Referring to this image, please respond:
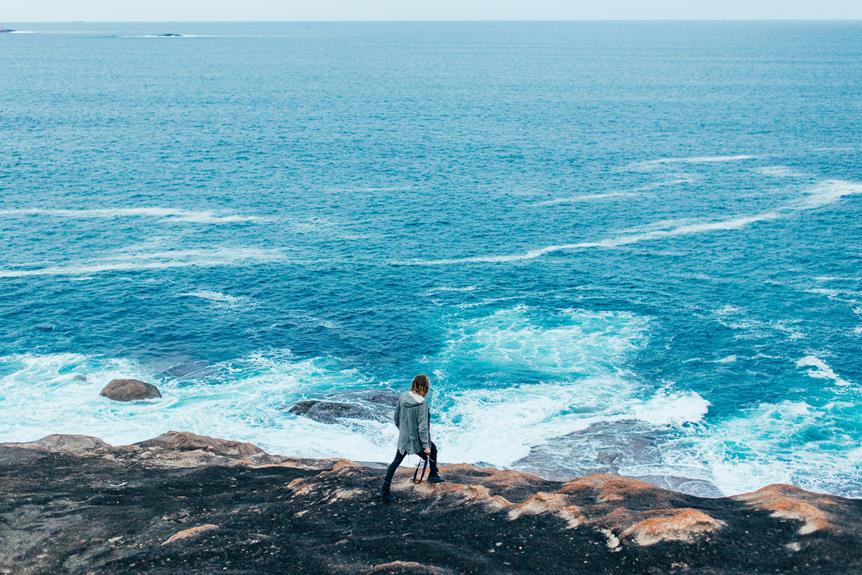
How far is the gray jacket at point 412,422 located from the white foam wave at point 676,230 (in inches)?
2312

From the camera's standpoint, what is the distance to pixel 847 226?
3738 inches

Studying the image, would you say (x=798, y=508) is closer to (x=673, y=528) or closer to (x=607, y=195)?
(x=673, y=528)

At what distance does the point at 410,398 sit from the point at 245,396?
118 feet

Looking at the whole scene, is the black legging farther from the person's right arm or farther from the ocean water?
the ocean water

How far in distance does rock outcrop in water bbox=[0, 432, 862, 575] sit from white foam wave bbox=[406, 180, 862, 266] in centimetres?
5193

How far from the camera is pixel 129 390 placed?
58312mm

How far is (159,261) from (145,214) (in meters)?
17.4

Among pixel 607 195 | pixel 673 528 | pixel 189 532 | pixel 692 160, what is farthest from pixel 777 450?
pixel 692 160

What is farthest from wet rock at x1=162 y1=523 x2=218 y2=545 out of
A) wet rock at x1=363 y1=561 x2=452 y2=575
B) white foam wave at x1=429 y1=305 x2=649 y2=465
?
white foam wave at x1=429 y1=305 x2=649 y2=465

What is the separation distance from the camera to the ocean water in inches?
2153

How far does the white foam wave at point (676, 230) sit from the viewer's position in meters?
86.2

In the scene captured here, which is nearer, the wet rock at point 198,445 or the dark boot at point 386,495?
the dark boot at point 386,495

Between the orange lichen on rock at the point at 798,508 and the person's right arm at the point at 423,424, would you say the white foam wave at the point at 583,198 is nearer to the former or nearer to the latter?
the orange lichen on rock at the point at 798,508

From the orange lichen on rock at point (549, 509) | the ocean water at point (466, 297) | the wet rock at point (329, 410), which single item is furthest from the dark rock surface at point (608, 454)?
the orange lichen on rock at point (549, 509)
